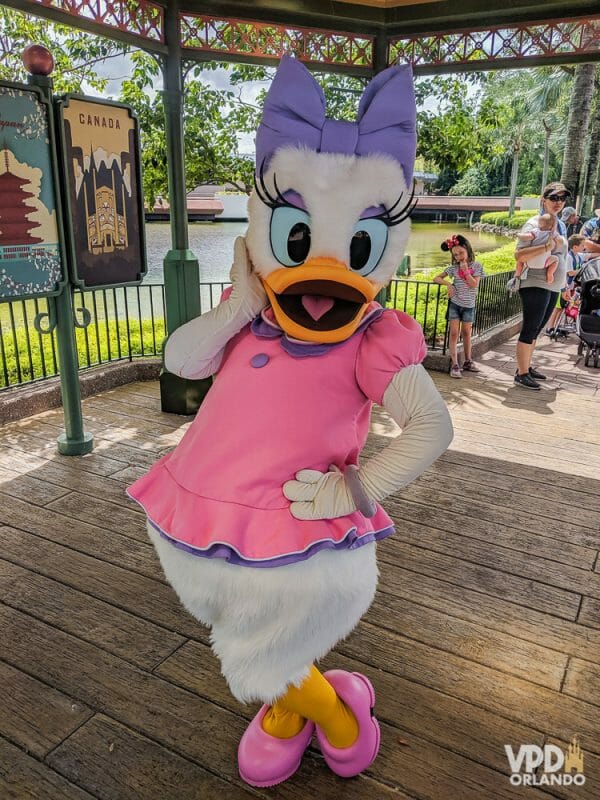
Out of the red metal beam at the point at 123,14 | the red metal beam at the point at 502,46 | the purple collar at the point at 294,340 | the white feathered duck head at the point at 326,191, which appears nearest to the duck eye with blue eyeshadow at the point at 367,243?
the white feathered duck head at the point at 326,191

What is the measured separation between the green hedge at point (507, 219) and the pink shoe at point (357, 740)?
35.0 meters

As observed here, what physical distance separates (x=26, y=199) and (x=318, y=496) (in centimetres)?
278

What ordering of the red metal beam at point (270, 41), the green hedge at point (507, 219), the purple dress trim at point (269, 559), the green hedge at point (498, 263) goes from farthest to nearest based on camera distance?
the green hedge at point (507, 219) → the green hedge at point (498, 263) → the red metal beam at point (270, 41) → the purple dress trim at point (269, 559)

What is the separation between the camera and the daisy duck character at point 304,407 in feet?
4.24

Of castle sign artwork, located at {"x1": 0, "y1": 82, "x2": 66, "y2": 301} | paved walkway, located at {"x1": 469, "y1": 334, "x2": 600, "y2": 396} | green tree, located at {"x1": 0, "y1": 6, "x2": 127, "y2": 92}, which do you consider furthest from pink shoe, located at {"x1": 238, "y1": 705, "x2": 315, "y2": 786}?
green tree, located at {"x1": 0, "y1": 6, "x2": 127, "y2": 92}

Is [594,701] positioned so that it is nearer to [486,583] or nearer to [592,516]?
[486,583]

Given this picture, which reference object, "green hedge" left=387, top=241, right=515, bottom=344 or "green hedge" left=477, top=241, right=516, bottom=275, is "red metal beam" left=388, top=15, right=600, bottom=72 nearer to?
"green hedge" left=387, top=241, right=515, bottom=344

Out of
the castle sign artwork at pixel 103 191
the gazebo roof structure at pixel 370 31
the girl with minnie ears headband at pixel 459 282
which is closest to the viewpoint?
the castle sign artwork at pixel 103 191

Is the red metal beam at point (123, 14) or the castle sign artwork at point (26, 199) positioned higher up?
the red metal beam at point (123, 14)

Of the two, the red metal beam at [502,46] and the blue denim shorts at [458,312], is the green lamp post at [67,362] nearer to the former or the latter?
the red metal beam at [502,46]

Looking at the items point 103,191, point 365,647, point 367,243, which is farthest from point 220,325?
point 103,191

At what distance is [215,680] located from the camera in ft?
6.51

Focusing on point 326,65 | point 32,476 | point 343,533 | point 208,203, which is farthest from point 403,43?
point 208,203

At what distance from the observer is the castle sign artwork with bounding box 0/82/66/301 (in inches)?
124
